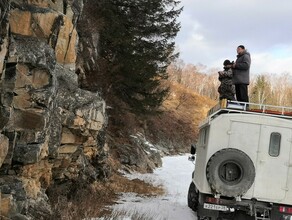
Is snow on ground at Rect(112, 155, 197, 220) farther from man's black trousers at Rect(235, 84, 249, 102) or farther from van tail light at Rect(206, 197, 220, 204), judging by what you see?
man's black trousers at Rect(235, 84, 249, 102)

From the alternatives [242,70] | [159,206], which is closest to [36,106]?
[242,70]

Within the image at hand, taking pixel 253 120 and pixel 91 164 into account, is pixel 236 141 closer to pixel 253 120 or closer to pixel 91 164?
pixel 253 120

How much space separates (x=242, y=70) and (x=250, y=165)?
292 cm

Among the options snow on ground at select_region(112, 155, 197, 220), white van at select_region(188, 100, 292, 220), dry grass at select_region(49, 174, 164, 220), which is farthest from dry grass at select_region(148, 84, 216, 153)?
white van at select_region(188, 100, 292, 220)

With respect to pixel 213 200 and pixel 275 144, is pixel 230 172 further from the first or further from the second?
pixel 275 144

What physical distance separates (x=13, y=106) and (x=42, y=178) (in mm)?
2726

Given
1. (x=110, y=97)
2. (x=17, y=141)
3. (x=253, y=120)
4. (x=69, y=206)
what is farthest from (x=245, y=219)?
(x=110, y=97)

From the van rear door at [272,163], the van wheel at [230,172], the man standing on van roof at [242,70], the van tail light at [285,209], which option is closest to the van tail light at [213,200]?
the van wheel at [230,172]

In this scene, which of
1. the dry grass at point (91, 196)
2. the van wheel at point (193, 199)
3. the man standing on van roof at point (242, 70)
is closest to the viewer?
the dry grass at point (91, 196)

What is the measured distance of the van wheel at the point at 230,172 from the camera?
860cm

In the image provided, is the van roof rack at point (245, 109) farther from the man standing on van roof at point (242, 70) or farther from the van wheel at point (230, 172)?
the man standing on van roof at point (242, 70)

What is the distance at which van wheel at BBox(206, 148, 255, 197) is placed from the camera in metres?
8.60

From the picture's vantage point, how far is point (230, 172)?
8.76 meters

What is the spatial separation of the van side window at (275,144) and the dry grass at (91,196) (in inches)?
145
